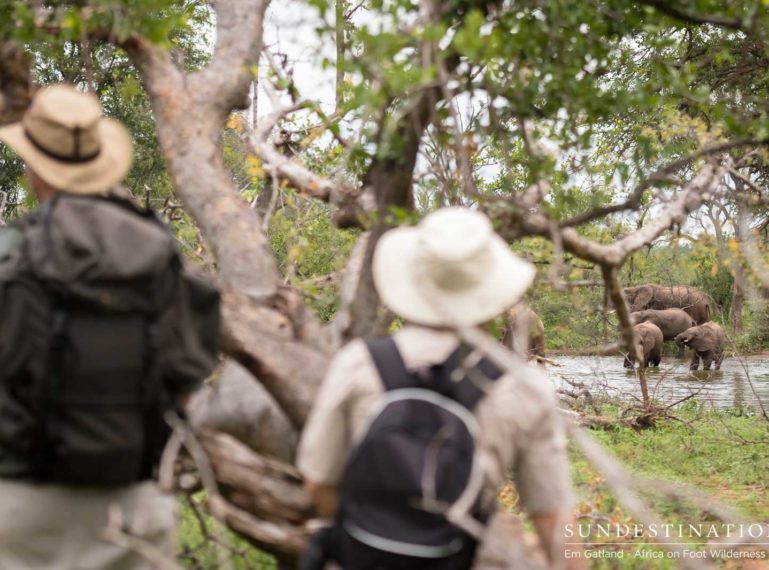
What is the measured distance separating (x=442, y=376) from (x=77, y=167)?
A: 136 centimetres

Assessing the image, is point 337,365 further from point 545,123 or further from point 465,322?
point 545,123

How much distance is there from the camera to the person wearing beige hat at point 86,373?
8.02 ft

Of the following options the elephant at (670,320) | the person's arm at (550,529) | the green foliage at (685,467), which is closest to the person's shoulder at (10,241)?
the person's arm at (550,529)

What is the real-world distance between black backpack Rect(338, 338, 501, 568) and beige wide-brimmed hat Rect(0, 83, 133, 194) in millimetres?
1143

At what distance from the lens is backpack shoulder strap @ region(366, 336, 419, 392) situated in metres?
2.33

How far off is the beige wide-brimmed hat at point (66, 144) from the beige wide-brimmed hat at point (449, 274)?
0.99m

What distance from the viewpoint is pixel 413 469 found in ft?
7.39

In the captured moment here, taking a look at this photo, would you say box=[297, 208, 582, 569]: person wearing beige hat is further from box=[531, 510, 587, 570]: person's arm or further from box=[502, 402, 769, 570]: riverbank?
box=[502, 402, 769, 570]: riverbank

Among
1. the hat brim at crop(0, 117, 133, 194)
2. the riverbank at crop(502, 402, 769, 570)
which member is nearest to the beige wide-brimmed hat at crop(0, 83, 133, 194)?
the hat brim at crop(0, 117, 133, 194)

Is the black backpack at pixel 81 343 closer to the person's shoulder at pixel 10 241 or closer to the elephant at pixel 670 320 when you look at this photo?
the person's shoulder at pixel 10 241

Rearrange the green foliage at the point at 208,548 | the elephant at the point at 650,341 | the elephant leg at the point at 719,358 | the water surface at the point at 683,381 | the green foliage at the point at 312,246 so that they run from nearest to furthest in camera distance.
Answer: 1. the green foliage at the point at 208,548
2. the green foliage at the point at 312,246
3. the water surface at the point at 683,381
4. the elephant leg at the point at 719,358
5. the elephant at the point at 650,341

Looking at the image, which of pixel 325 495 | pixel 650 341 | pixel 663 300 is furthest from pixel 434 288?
pixel 663 300

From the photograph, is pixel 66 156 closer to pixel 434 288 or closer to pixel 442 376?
pixel 434 288

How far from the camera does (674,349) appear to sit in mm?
32906
